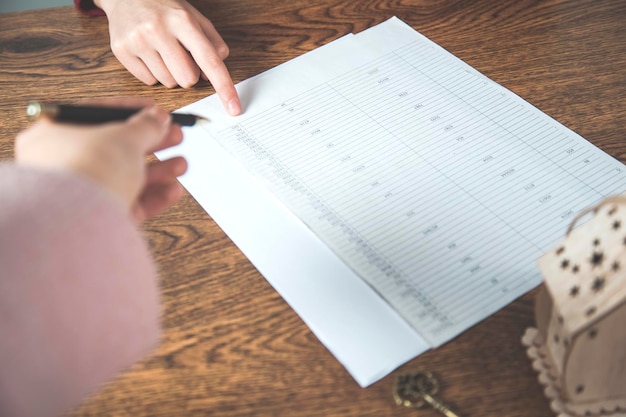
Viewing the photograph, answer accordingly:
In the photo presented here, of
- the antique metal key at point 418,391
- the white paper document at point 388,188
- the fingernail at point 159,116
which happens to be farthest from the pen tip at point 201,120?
the antique metal key at point 418,391

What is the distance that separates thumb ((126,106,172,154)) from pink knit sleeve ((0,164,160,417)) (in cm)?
6

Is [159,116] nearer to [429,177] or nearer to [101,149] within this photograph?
[101,149]

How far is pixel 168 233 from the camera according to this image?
0.72 m

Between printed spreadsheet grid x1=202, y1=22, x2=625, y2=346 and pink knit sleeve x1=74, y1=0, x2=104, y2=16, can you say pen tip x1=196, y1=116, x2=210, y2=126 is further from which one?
pink knit sleeve x1=74, y1=0, x2=104, y2=16

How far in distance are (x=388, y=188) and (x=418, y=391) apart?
231 mm

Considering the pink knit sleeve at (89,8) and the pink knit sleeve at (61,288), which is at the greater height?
the pink knit sleeve at (61,288)

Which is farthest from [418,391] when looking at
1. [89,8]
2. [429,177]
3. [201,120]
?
[89,8]

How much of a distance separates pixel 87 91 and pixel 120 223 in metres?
0.46

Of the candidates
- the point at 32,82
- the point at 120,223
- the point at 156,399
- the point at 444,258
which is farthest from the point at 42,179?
the point at 32,82

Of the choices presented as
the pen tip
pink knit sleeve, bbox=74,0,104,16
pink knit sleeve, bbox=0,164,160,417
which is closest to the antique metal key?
pink knit sleeve, bbox=0,164,160,417

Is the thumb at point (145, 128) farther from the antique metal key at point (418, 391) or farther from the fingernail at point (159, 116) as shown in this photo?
the antique metal key at point (418, 391)

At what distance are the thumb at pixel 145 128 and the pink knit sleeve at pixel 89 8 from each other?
0.52 metres

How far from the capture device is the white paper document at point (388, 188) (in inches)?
25.3

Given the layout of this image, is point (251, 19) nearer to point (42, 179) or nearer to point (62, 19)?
point (62, 19)
